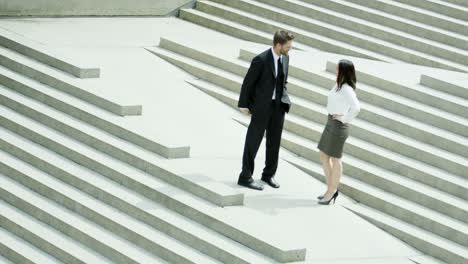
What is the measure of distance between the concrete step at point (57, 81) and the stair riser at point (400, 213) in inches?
90.0

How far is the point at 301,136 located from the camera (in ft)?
44.7

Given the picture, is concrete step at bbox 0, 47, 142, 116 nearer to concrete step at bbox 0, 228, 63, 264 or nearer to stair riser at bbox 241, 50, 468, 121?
concrete step at bbox 0, 228, 63, 264

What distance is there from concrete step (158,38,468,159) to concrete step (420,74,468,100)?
0.08 m

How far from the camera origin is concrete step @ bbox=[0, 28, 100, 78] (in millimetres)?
14141

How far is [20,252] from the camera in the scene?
1166 centimetres

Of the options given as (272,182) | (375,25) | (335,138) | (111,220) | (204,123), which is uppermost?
(375,25)

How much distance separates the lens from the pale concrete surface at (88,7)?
1711 cm

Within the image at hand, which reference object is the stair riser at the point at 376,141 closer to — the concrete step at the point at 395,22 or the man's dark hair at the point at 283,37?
the man's dark hair at the point at 283,37

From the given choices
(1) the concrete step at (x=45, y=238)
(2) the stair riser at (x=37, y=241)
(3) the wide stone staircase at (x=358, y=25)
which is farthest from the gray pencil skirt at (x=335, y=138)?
(3) the wide stone staircase at (x=358, y=25)

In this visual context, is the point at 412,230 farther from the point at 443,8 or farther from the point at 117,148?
the point at 443,8

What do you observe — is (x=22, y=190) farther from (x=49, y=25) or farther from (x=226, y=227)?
(x=49, y=25)

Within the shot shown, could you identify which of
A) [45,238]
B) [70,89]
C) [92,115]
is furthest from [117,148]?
[70,89]

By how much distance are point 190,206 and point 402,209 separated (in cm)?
227

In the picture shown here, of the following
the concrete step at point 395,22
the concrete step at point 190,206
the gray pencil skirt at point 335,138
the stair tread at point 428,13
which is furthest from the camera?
the stair tread at point 428,13
